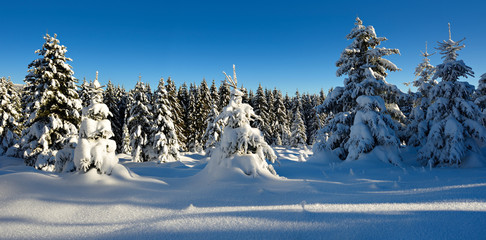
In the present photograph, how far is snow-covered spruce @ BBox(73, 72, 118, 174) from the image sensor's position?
759cm

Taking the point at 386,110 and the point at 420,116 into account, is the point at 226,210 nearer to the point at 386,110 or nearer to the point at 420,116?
the point at 386,110

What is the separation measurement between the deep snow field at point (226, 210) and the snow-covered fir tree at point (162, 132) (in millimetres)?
15439

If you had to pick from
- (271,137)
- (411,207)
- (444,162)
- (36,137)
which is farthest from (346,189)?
(271,137)

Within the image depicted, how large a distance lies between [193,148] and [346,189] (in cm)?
3532

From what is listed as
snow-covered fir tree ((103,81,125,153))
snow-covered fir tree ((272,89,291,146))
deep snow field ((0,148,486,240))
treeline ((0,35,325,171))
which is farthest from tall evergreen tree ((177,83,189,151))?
deep snow field ((0,148,486,240))

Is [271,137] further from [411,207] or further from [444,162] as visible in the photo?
[411,207]

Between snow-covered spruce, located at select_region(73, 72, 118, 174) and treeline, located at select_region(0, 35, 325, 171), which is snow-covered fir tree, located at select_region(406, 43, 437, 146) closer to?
treeline, located at select_region(0, 35, 325, 171)

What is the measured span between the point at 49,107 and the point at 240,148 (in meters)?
15.0

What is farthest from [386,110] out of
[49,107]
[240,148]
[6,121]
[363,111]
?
[6,121]

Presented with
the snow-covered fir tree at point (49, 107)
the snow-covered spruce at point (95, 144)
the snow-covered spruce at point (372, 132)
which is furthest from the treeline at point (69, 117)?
the snow-covered spruce at point (372, 132)

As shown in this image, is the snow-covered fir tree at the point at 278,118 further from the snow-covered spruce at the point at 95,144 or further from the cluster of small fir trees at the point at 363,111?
the snow-covered spruce at the point at 95,144

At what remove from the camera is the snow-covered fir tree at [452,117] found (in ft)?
38.7

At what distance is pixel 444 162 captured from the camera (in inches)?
482

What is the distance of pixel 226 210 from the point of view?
16.1 feet
